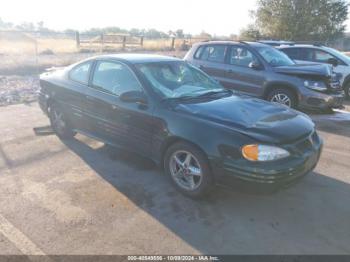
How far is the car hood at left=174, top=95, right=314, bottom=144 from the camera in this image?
373cm

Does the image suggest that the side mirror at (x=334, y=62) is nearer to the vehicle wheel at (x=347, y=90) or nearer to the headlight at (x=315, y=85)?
the vehicle wheel at (x=347, y=90)

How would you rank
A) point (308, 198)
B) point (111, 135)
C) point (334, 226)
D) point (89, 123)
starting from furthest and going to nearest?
1. point (89, 123)
2. point (111, 135)
3. point (308, 198)
4. point (334, 226)

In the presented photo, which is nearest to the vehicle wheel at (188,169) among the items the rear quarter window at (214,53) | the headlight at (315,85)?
the headlight at (315,85)

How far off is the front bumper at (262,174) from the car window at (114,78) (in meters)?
1.61

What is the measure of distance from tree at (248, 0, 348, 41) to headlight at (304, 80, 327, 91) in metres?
22.0

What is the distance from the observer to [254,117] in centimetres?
406

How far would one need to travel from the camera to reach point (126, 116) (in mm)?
4602

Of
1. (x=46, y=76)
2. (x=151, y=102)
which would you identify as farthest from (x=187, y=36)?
(x=151, y=102)

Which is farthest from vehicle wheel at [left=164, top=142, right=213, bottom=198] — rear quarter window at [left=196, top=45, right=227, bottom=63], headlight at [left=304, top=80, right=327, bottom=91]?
rear quarter window at [left=196, top=45, right=227, bottom=63]

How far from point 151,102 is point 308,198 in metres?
2.21

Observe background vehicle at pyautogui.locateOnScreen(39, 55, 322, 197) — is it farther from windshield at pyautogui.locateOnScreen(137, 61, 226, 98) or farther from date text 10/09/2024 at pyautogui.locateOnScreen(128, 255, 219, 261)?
date text 10/09/2024 at pyautogui.locateOnScreen(128, 255, 219, 261)

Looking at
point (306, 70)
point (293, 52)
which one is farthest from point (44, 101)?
point (293, 52)

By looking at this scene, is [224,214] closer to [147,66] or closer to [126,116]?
[126,116]

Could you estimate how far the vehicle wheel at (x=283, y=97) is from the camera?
25.6 ft
